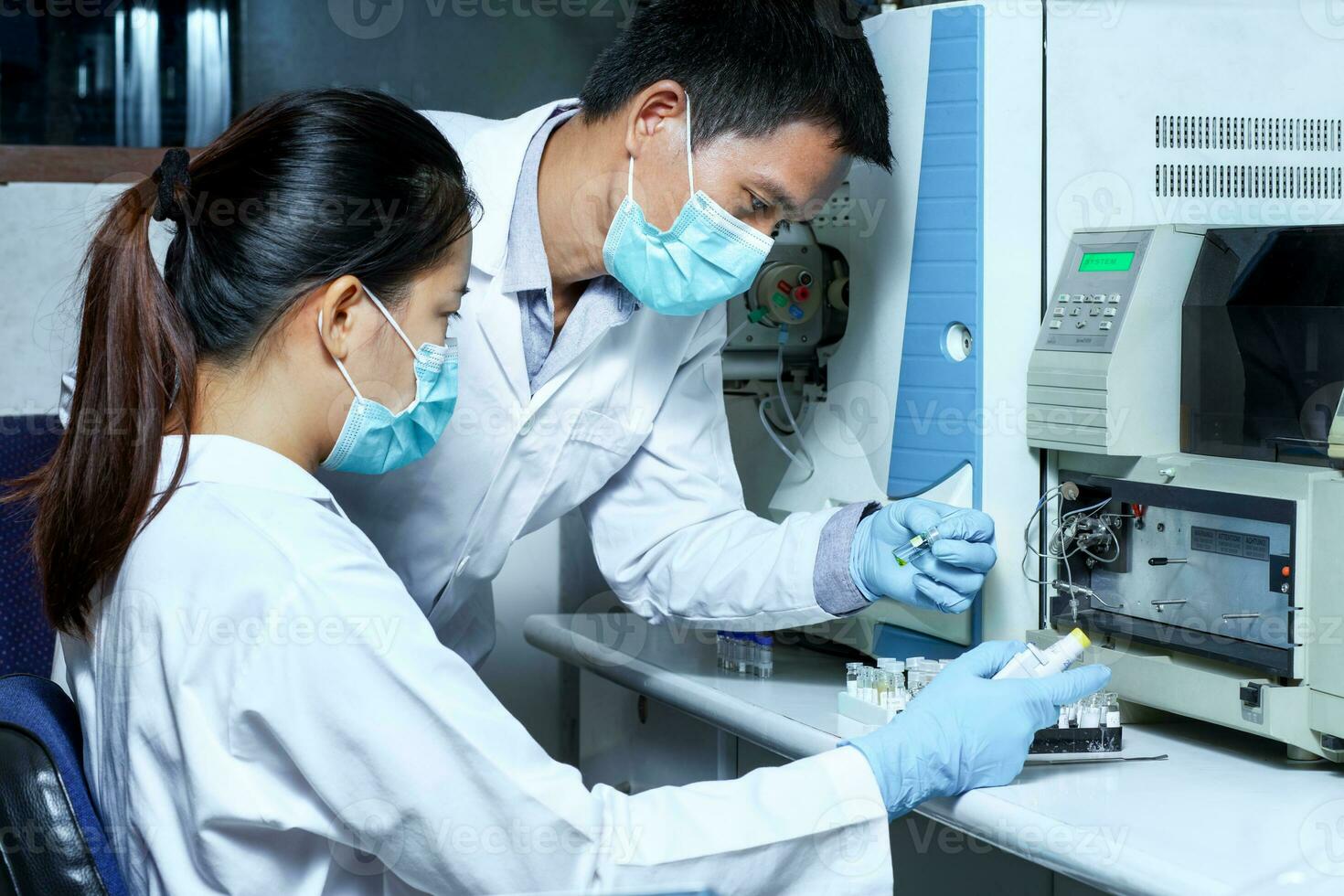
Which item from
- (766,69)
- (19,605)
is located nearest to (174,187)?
(766,69)

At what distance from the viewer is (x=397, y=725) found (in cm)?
91

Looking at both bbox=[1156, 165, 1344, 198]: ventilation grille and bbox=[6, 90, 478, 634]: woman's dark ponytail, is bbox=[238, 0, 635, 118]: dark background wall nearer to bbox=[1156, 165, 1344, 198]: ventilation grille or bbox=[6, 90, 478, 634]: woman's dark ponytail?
bbox=[1156, 165, 1344, 198]: ventilation grille

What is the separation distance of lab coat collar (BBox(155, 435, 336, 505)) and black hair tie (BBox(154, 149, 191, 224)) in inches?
7.6

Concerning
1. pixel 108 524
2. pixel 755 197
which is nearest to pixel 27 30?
pixel 755 197

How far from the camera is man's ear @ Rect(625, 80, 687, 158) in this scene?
1.42 m

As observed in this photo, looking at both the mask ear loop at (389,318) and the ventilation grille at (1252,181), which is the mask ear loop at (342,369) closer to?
the mask ear loop at (389,318)

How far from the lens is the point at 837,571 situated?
1.46 metres

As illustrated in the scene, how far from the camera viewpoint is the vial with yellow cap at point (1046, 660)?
1.18 m

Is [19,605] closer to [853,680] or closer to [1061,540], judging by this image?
[853,680]

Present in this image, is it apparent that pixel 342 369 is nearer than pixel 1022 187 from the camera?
Yes

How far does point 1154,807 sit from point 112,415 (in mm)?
912

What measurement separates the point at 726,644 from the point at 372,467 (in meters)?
0.64

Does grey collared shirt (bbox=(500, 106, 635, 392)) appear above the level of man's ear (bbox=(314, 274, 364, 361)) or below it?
above

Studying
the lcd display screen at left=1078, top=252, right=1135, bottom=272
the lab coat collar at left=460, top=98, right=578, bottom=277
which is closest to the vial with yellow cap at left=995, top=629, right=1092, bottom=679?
the lcd display screen at left=1078, top=252, right=1135, bottom=272
